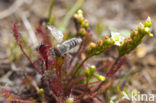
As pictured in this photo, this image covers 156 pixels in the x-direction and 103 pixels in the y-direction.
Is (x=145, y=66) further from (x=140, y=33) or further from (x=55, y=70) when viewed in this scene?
(x=55, y=70)

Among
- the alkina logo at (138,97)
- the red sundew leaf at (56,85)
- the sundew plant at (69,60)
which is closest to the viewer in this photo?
the sundew plant at (69,60)

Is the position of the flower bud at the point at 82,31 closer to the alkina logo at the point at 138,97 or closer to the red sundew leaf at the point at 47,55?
the red sundew leaf at the point at 47,55

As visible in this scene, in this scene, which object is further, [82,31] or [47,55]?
[82,31]

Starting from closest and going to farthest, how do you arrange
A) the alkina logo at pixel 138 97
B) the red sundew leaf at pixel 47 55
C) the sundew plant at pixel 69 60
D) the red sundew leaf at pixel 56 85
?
the sundew plant at pixel 69 60, the red sundew leaf at pixel 47 55, the red sundew leaf at pixel 56 85, the alkina logo at pixel 138 97

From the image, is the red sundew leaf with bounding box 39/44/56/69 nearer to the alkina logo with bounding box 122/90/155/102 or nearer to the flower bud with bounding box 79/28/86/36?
the flower bud with bounding box 79/28/86/36

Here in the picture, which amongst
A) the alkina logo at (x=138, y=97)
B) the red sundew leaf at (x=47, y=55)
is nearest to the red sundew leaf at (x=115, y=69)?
the alkina logo at (x=138, y=97)

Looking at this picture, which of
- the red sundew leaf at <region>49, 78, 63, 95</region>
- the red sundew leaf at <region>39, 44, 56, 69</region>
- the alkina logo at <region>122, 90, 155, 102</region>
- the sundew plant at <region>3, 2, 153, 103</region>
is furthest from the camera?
the alkina logo at <region>122, 90, 155, 102</region>

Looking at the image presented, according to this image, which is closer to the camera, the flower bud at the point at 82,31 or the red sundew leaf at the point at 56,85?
the red sundew leaf at the point at 56,85

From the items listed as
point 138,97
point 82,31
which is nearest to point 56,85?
point 82,31

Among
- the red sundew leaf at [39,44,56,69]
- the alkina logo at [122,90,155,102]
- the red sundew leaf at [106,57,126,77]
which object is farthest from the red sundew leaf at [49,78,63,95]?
the alkina logo at [122,90,155,102]

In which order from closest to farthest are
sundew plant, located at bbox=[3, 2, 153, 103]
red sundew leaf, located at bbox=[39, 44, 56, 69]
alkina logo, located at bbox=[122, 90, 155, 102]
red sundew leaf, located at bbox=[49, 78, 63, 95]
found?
sundew plant, located at bbox=[3, 2, 153, 103] < red sundew leaf, located at bbox=[39, 44, 56, 69] < red sundew leaf, located at bbox=[49, 78, 63, 95] < alkina logo, located at bbox=[122, 90, 155, 102]

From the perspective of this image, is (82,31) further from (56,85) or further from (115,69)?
(56,85)
